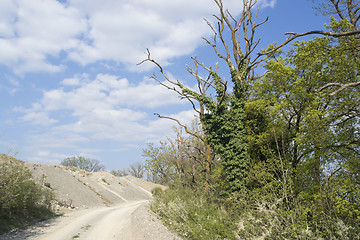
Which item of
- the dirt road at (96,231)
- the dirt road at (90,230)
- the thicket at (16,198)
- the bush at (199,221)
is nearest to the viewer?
the bush at (199,221)

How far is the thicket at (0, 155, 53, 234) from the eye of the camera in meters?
12.5

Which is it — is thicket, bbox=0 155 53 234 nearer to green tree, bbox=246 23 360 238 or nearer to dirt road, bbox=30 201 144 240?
dirt road, bbox=30 201 144 240

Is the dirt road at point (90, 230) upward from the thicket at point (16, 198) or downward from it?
downward

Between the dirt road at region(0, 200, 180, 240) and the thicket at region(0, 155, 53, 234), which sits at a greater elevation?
the thicket at region(0, 155, 53, 234)

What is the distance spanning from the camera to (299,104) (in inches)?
629

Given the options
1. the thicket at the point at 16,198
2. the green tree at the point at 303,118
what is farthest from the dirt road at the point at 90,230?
the green tree at the point at 303,118

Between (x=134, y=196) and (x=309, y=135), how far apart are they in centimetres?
3550

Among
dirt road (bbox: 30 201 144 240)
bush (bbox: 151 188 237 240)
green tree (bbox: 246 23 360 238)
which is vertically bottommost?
dirt road (bbox: 30 201 144 240)

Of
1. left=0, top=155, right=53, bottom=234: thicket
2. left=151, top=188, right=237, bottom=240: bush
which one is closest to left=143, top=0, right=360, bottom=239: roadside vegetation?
left=151, top=188, right=237, bottom=240: bush

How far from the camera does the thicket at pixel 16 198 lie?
40.9 ft

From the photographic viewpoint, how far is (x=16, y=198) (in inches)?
526

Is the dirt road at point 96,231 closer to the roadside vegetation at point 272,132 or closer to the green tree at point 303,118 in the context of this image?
the roadside vegetation at point 272,132

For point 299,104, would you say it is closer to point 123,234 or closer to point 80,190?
point 123,234

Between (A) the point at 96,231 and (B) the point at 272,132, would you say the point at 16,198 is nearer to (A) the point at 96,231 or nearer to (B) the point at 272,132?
(A) the point at 96,231
